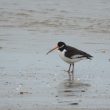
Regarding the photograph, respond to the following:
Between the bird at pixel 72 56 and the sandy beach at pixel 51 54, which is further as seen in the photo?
the bird at pixel 72 56

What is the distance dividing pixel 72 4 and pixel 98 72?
14.4 m

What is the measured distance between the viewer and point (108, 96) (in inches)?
473

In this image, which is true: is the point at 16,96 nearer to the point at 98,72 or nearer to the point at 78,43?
the point at 98,72

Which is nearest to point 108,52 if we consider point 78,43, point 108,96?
point 78,43

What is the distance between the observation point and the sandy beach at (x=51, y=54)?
11.7 meters

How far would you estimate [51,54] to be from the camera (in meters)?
17.5

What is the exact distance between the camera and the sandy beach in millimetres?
11672

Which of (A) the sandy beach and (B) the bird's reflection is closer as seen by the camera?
(A) the sandy beach

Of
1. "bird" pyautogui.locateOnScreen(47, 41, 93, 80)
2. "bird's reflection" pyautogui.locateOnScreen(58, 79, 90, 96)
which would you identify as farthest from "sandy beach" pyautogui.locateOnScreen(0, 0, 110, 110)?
"bird" pyautogui.locateOnScreen(47, 41, 93, 80)

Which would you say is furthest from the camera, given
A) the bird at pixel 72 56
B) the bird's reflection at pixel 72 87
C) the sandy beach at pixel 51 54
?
the bird at pixel 72 56

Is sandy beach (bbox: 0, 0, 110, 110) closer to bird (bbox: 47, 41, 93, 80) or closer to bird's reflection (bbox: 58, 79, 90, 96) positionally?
bird's reflection (bbox: 58, 79, 90, 96)

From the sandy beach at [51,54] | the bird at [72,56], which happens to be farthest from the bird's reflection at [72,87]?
the bird at [72,56]

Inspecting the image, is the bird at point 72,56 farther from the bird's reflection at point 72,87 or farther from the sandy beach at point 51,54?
the bird's reflection at point 72,87

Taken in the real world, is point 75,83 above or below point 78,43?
above
